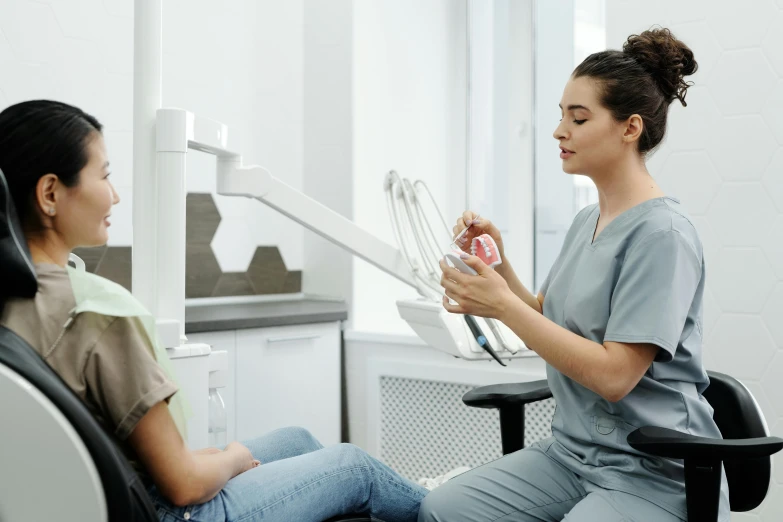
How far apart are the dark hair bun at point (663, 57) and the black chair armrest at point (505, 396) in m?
0.63

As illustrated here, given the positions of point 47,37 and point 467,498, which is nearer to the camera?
point 467,498

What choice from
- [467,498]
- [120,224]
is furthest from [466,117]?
[467,498]

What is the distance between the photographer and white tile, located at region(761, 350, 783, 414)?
215cm

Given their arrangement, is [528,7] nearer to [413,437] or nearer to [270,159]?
[270,159]

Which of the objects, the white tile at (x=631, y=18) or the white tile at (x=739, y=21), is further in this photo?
the white tile at (x=631, y=18)

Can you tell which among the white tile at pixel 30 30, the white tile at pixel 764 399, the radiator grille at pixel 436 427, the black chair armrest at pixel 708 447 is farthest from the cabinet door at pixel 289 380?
the black chair armrest at pixel 708 447

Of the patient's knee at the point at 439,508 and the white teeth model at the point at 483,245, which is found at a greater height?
the white teeth model at the point at 483,245

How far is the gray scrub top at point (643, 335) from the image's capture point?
1.34 meters

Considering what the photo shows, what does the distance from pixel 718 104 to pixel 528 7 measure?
42.0 inches

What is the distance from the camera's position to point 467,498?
4.91 feet

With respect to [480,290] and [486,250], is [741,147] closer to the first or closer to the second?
[486,250]

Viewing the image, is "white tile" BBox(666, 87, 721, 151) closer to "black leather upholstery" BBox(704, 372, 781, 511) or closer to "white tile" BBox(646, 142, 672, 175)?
"white tile" BBox(646, 142, 672, 175)

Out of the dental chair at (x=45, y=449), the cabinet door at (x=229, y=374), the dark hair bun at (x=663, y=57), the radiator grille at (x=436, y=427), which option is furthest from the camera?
the radiator grille at (x=436, y=427)

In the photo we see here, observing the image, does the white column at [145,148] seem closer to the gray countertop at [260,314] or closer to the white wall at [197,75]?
the white wall at [197,75]
